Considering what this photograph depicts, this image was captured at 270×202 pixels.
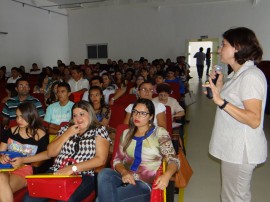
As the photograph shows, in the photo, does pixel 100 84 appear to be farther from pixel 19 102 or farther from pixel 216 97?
pixel 216 97

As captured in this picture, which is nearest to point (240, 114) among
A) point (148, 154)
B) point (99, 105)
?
point (148, 154)

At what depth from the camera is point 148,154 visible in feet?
6.56

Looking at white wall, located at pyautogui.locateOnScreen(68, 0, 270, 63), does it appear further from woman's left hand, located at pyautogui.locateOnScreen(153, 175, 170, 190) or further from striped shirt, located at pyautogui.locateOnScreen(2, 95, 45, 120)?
woman's left hand, located at pyautogui.locateOnScreen(153, 175, 170, 190)

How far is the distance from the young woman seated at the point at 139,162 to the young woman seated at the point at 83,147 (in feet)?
0.44

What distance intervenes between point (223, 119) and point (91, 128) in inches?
42.7

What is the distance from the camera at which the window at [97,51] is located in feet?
45.2

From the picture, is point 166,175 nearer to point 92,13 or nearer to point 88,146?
point 88,146

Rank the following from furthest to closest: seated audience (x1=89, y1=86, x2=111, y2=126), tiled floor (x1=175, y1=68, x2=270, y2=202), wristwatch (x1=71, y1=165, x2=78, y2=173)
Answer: seated audience (x1=89, y1=86, x2=111, y2=126), tiled floor (x1=175, y1=68, x2=270, y2=202), wristwatch (x1=71, y1=165, x2=78, y2=173)

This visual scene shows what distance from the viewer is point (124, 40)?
43.7 feet

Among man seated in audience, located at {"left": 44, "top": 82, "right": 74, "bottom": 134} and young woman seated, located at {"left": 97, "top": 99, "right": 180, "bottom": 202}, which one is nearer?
young woman seated, located at {"left": 97, "top": 99, "right": 180, "bottom": 202}

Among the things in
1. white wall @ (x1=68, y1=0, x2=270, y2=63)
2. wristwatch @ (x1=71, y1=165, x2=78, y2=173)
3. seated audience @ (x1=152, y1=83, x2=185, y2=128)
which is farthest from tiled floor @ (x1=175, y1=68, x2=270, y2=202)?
white wall @ (x1=68, y1=0, x2=270, y2=63)

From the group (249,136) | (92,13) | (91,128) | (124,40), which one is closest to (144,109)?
(91,128)

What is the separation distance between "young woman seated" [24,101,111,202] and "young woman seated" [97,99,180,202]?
0.13m

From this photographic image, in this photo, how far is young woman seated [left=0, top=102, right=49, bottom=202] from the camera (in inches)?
82.2
